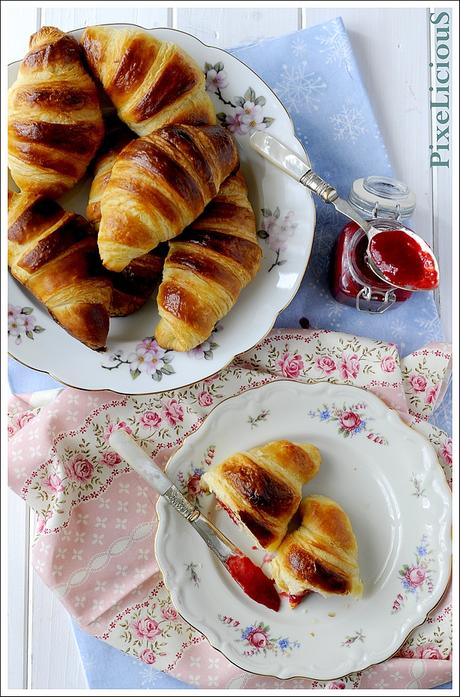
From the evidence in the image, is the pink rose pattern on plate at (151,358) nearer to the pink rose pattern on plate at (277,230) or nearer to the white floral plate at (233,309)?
the white floral plate at (233,309)

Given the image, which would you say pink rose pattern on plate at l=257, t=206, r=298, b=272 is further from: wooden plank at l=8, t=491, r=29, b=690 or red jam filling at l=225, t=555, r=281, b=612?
wooden plank at l=8, t=491, r=29, b=690

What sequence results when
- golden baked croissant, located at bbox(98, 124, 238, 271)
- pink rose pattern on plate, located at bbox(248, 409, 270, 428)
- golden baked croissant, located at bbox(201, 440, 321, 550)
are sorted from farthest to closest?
pink rose pattern on plate, located at bbox(248, 409, 270, 428) → golden baked croissant, located at bbox(201, 440, 321, 550) → golden baked croissant, located at bbox(98, 124, 238, 271)

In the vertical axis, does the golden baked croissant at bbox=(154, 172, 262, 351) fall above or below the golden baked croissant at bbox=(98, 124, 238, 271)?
below

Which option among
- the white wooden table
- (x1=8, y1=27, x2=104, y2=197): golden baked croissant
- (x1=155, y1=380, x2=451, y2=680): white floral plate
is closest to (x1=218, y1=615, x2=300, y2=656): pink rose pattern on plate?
(x1=155, y1=380, x2=451, y2=680): white floral plate

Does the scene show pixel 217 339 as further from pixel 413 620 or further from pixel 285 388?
pixel 413 620

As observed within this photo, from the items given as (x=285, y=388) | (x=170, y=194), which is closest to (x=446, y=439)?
(x=285, y=388)

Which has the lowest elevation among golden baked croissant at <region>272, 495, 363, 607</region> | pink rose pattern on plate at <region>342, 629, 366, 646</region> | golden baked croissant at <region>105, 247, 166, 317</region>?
pink rose pattern on plate at <region>342, 629, 366, 646</region>

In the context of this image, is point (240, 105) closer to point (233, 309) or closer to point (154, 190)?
point (154, 190)
